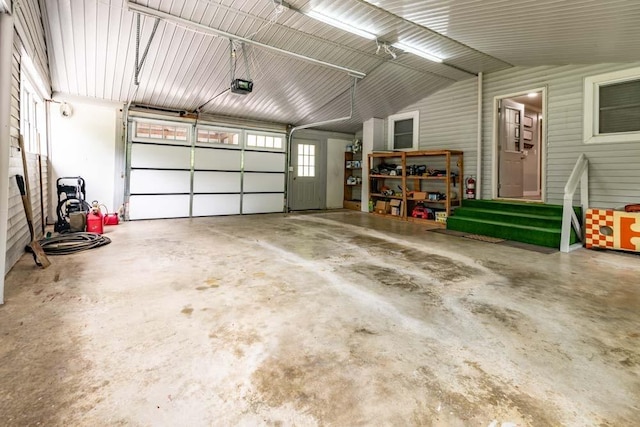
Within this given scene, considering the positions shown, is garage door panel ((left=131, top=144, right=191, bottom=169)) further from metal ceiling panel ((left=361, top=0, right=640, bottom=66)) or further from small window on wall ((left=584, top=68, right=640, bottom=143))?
small window on wall ((left=584, top=68, right=640, bottom=143))

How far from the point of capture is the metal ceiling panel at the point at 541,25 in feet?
12.1

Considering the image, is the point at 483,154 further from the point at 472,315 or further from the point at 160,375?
the point at 160,375

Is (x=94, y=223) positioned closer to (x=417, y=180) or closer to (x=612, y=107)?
(x=417, y=180)

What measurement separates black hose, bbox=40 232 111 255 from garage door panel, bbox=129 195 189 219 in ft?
8.27

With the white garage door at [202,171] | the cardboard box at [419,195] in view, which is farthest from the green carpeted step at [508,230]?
the white garage door at [202,171]

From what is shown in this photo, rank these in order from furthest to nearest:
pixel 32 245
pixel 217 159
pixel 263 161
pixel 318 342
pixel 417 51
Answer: pixel 263 161 → pixel 217 159 → pixel 417 51 → pixel 32 245 → pixel 318 342

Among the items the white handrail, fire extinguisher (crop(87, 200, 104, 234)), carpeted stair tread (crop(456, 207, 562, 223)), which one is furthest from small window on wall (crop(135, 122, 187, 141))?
the white handrail

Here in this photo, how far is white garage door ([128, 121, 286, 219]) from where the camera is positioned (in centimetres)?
738

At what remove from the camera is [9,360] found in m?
1.79

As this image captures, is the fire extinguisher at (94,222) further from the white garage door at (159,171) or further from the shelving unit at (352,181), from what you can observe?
the shelving unit at (352,181)

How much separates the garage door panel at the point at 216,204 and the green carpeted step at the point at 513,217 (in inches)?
219

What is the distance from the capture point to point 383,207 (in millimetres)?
8750

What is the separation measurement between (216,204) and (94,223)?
3230mm

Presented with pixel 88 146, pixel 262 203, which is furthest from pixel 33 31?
pixel 262 203
